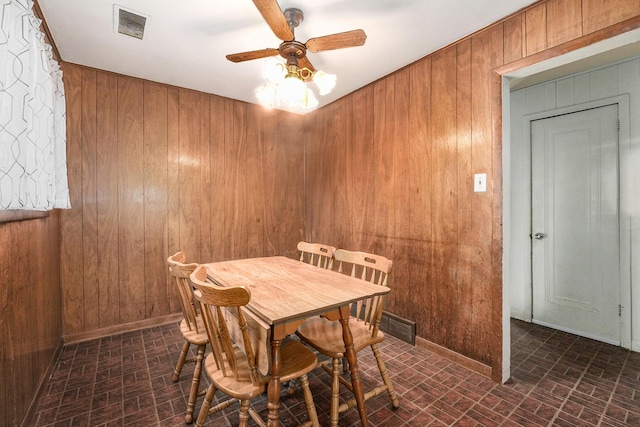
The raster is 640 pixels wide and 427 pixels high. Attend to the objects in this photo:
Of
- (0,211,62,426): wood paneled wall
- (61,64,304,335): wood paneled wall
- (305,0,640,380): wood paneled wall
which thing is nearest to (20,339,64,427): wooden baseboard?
(0,211,62,426): wood paneled wall

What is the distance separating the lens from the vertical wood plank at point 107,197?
2.93 m

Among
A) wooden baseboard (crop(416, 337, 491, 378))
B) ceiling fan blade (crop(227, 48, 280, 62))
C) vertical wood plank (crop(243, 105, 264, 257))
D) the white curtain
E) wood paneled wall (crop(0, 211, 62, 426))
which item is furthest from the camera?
vertical wood plank (crop(243, 105, 264, 257))

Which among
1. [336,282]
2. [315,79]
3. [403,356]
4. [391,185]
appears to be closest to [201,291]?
[336,282]

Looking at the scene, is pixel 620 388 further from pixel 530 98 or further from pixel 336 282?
pixel 530 98

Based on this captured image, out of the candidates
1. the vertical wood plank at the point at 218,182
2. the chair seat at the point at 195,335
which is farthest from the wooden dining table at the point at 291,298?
the vertical wood plank at the point at 218,182

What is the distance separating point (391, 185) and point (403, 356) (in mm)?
1595

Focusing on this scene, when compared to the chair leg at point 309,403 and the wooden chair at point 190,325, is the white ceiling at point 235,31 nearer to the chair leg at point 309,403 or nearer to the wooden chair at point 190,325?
the wooden chair at point 190,325

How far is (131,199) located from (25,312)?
5.10 feet

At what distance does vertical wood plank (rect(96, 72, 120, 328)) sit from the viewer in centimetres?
293

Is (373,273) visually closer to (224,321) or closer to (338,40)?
(224,321)

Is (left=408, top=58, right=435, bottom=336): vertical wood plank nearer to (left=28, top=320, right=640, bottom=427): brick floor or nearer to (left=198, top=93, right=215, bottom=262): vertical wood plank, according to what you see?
(left=28, top=320, right=640, bottom=427): brick floor

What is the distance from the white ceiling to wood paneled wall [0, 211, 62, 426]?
1.49 metres

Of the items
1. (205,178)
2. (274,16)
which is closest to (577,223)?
(274,16)

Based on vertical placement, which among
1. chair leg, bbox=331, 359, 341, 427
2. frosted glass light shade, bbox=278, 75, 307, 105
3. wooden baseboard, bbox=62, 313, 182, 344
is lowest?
wooden baseboard, bbox=62, 313, 182, 344
